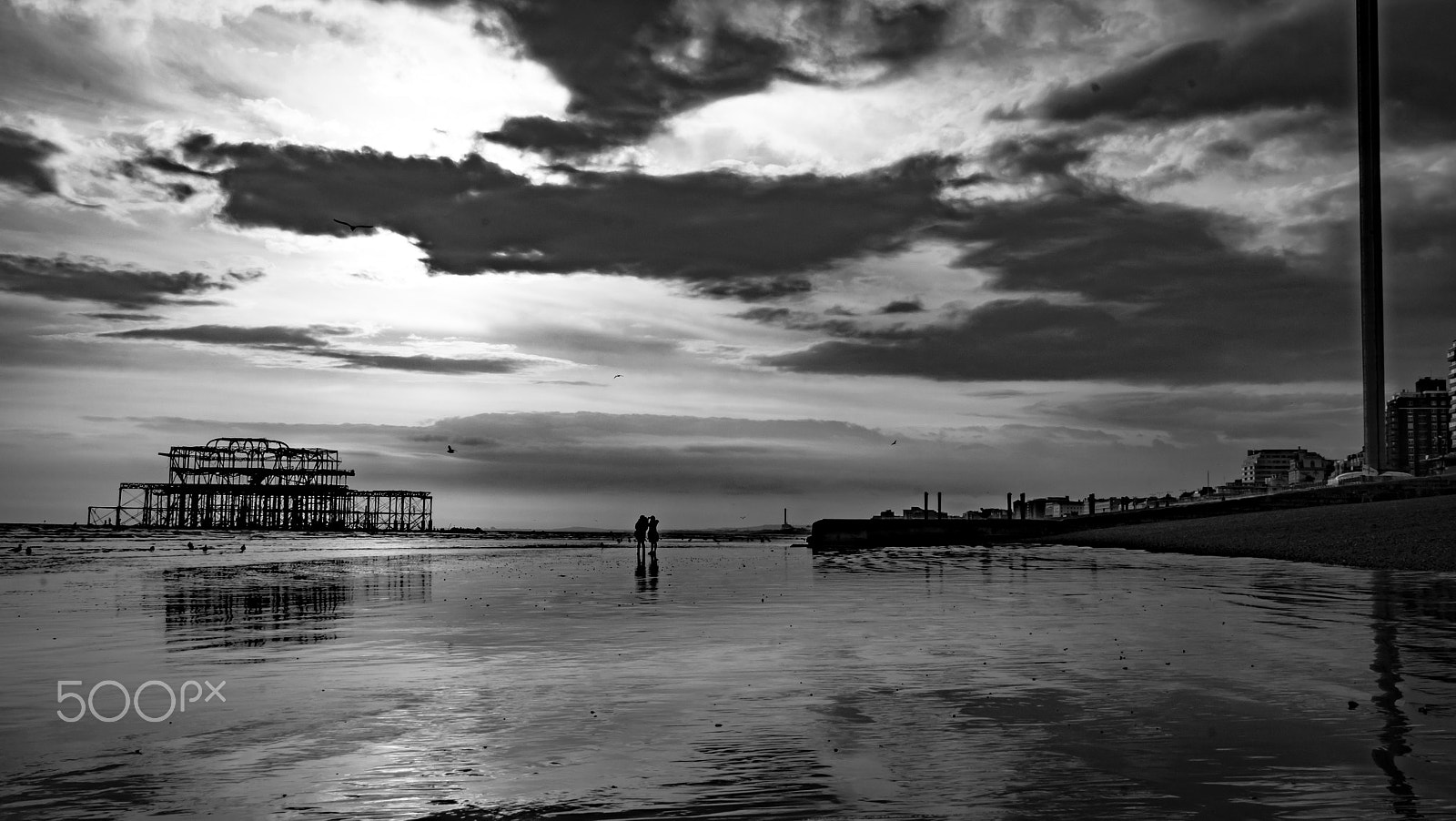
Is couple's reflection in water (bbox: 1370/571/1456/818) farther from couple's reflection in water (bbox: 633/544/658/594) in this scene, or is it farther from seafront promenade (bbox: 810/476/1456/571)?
couple's reflection in water (bbox: 633/544/658/594)

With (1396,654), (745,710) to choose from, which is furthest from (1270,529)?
(745,710)

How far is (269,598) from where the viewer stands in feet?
90.9

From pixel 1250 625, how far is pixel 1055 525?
6630 cm

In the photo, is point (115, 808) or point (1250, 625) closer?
point (115, 808)

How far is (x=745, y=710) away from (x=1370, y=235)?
123012 mm

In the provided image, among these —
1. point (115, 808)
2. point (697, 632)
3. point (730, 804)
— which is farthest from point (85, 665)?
point (730, 804)

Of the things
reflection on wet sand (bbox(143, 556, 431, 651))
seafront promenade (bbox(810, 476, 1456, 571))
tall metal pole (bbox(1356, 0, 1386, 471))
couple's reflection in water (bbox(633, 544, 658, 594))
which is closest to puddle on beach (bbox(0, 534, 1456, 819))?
reflection on wet sand (bbox(143, 556, 431, 651))

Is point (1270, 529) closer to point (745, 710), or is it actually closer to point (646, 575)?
point (646, 575)

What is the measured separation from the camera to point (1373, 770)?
8531 millimetres

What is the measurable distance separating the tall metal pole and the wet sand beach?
201 ft

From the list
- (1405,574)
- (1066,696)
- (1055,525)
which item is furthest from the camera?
(1055,525)

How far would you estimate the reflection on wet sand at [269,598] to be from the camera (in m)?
18.9

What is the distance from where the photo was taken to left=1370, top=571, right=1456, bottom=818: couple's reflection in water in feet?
27.1

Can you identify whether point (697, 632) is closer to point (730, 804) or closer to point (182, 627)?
point (182, 627)
